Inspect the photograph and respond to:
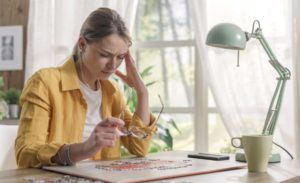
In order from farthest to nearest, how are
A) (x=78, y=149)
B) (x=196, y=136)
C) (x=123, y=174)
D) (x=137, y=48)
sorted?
(x=137, y=48), (x=196, y=136), (x=78, y=149), (x=123, y=174)

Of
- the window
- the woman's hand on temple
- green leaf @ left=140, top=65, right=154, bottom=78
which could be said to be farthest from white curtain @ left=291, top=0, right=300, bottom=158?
the woman's hand on temple

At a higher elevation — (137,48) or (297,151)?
(137,48)

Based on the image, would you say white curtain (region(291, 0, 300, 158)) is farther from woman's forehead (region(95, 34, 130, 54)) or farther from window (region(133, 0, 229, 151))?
woman's forehead (region(95, 34, 130, 54))

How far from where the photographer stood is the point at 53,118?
1.73 m

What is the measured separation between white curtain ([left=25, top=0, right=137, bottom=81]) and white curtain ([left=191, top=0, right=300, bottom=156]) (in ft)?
2.72

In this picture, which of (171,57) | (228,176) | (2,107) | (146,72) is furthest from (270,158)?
(2,107)

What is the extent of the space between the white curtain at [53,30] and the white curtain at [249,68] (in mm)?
829

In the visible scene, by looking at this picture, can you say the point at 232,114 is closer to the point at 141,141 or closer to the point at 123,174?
the point at 141,141

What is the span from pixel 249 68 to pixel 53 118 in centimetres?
136

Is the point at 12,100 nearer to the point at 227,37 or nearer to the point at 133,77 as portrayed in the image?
the point at 133,77

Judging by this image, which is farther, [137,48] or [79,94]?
[137,48]

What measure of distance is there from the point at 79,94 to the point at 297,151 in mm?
1313

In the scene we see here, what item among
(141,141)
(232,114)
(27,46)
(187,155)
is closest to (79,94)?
(141,141)

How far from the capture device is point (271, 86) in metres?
2.71
